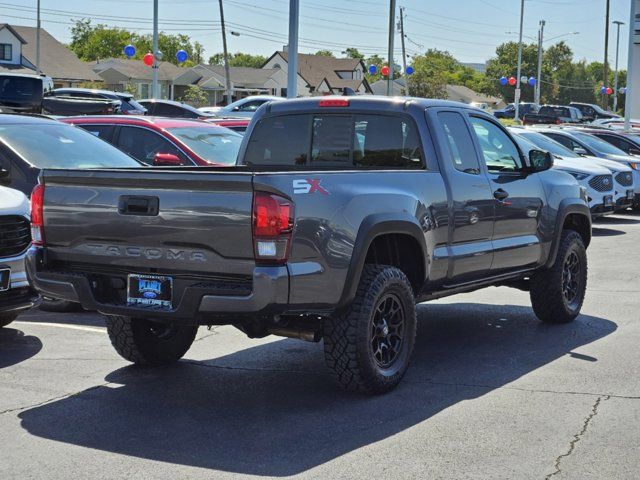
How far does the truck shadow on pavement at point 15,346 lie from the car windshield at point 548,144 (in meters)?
13.1

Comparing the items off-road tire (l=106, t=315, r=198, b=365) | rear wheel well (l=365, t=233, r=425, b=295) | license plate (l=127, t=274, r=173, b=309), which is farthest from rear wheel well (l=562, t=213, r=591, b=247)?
license plate (l=127, t=274, r=173, b=309)

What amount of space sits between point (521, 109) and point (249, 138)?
62.6m

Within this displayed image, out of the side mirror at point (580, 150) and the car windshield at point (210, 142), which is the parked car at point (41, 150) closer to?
the car windshield at point (210, 142)

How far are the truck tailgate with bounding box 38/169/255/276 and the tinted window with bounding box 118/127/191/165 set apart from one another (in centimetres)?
613

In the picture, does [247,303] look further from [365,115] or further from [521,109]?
[521,109]

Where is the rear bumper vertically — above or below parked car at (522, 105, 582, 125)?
below

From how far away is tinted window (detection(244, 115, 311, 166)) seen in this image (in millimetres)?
8133

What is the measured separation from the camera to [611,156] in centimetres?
2167

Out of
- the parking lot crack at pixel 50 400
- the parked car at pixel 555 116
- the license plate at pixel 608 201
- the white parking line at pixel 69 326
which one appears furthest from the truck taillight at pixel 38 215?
the parked car at pixel 555 116

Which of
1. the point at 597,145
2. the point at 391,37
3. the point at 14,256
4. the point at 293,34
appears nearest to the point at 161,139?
the point at 14,256

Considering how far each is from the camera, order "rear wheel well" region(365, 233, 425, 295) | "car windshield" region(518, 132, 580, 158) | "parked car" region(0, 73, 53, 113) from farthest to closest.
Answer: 1. "parked car" region(0, 73, 53, 113)
2. "car windshield" region(518, 132, 580, 158)
3. "rear wheel well" region(365, 233, 425, 295)

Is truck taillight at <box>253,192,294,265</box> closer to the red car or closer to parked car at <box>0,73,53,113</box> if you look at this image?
the red car

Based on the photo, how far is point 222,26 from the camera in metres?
66.4

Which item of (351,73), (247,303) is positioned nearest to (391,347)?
(247,303)
